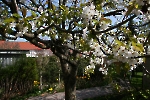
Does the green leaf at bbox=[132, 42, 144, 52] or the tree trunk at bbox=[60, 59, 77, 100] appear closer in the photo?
the green leaf at bbox=[132, 42, 144, 52]

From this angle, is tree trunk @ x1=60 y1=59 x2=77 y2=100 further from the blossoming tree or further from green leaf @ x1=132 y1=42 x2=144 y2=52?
green leaf @ x1=132 y1=42 x2=144 y2=52

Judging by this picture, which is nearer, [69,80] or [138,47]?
[138,47]

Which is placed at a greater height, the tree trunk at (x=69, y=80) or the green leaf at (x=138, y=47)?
the green leaf at (x=138, y=47)

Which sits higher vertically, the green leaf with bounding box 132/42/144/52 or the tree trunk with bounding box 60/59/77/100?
the green leaf with bounding box 132/42/144/52

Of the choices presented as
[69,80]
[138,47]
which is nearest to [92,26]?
[138,47]

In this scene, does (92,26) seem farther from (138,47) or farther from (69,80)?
(69,80)

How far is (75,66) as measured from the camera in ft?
11.2

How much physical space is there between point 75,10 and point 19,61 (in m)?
6.66

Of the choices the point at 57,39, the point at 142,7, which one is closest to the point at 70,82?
the point at 57,39

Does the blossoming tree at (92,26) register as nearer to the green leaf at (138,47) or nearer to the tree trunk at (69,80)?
the green leaf at (138,47)

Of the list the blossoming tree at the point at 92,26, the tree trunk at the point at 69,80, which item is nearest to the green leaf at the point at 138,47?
the blossoming tree at the point at 92,26

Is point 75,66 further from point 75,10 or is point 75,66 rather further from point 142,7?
point 142,7

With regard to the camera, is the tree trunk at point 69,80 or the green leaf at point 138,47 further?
the tree trunk at point 69,80

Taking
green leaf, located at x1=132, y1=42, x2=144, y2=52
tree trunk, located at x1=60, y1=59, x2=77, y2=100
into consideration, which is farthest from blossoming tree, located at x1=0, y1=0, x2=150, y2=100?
tree trunk, located at x1=60, y1=59, x2=77, y2=100
